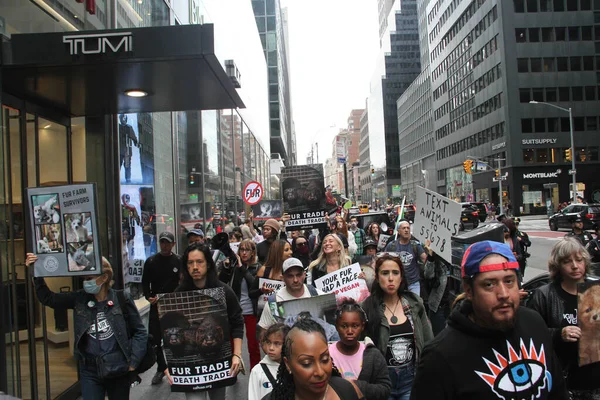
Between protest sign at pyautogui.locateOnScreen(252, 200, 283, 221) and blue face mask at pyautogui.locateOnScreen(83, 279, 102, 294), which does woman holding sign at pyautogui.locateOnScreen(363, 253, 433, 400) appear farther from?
protest sign at pyautogui.locateOnScreen(252, 200, 283, 221)

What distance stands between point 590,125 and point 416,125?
49.3 meters

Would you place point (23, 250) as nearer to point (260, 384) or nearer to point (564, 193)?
point (260, 384)

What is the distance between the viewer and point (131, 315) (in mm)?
4602

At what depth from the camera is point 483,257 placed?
2350mm

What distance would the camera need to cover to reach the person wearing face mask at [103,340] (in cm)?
442

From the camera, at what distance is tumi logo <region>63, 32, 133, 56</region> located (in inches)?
209

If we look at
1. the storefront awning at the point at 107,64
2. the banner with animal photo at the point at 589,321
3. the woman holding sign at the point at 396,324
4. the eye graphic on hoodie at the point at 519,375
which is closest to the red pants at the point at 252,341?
the woman holding sign at the point at 396,324

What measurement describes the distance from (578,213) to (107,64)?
26.8 m

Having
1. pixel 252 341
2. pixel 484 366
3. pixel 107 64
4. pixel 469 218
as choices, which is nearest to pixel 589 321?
pixel 484 366

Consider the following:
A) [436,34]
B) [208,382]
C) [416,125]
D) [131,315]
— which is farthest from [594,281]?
[416,125]

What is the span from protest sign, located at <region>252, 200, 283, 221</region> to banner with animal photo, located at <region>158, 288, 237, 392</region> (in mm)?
14922

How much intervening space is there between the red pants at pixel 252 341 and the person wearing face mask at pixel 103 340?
2.15 meters

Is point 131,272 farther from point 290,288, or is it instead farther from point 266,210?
point 266,210

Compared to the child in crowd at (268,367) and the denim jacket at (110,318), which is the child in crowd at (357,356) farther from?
the denim jacket at (110,318)
